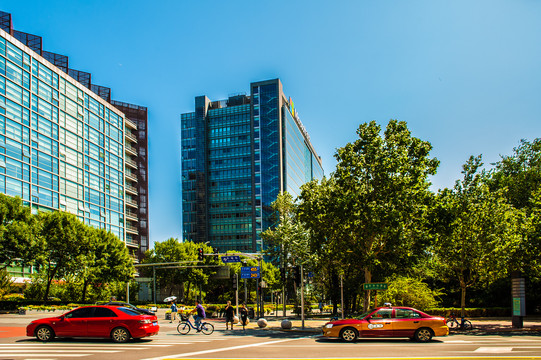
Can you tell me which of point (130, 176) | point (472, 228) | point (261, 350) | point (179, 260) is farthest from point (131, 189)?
point (261, 350)

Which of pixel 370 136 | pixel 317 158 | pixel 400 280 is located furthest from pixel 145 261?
pixel 317 158

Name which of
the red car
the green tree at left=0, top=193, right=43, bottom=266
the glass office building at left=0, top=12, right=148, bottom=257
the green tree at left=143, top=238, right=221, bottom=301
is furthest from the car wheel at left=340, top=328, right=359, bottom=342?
the glass office building at left=0, top=12, right=148, bottom=257

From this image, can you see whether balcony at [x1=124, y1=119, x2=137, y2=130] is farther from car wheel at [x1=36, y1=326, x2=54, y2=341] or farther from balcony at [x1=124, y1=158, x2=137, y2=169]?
car wheel at [x1=36, y1=326, x2=54, y2=341]

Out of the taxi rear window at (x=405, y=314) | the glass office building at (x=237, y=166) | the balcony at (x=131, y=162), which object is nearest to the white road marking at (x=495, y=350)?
the taxi rear window at (x=405, y=314)

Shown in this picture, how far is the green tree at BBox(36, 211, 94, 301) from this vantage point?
49312mm

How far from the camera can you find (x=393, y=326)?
66.5ft

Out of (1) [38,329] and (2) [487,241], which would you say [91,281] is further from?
(2) [487,241]

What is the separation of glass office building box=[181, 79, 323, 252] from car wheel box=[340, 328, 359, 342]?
321 feet

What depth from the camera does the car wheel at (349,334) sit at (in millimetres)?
20188

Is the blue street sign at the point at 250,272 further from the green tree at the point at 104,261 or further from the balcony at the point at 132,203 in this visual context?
the balcony at the point at 132,203

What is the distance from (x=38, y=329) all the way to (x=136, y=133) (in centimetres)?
9458

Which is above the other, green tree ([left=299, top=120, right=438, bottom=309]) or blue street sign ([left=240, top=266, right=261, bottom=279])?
green tree ([left=299, top=120, right=438, bottom=309])

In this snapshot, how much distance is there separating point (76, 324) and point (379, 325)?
12621 mm

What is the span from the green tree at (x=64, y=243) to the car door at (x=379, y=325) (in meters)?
38.0
